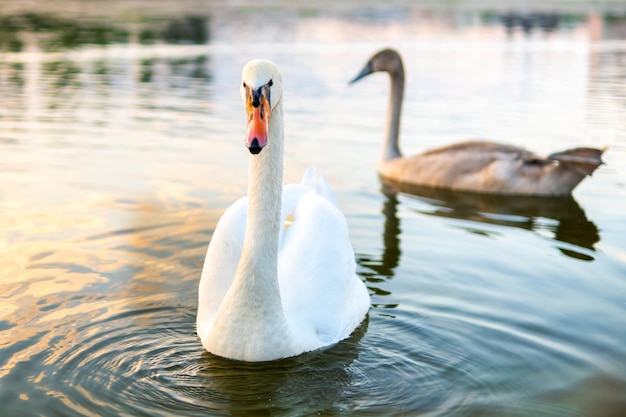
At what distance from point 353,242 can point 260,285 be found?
3038 millimetres

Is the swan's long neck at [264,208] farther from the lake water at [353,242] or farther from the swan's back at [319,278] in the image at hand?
the lake water at [353,242]

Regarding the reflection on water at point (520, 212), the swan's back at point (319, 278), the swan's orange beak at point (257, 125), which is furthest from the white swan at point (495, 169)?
the swan's orange beak at point (257, 125)

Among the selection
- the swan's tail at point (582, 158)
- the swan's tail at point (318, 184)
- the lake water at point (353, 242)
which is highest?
the swan's tail at point (318, 184)

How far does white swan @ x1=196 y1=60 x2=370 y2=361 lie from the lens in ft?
17.1

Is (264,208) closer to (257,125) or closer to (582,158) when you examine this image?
(257,125)

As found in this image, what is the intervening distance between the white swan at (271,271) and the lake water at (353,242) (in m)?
0.14

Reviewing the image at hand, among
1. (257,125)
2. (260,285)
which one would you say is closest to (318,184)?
Result: (260,285)

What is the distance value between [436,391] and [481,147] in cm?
580

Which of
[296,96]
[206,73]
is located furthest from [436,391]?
[206,73]

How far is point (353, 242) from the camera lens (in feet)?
27.0

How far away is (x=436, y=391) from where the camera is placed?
505 centimetres

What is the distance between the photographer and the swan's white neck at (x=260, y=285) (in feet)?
17.3

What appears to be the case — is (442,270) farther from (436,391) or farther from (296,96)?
(296,96)

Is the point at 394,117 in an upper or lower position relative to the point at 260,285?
upper
